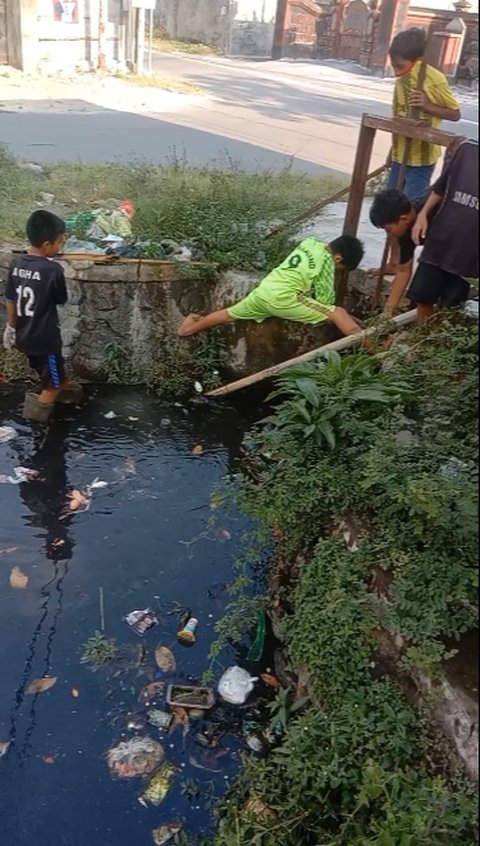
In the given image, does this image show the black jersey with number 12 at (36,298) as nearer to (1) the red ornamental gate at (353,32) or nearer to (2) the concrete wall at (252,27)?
(1) the red ornamental gate at (353,32)

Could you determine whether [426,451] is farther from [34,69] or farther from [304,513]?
[34,69]

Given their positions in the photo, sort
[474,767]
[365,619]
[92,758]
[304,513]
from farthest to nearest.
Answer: [304,513] < [92,758] < [365,619] < [474,767]

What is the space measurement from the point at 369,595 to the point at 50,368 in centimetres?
296

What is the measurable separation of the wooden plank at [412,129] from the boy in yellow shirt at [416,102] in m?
0.14

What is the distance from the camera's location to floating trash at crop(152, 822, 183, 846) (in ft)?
8.48

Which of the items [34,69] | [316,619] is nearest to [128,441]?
[316,619]

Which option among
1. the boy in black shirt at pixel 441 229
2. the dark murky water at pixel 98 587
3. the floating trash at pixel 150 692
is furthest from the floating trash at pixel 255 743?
the boy in black shirt at pixel 441 229

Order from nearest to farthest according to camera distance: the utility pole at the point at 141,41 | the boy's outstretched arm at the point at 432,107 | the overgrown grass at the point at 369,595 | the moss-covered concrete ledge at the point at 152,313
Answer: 1. the overgrown grass at the point at 369,595
2. the boy's outstretched arm at the point at 432,107
3. the moss-covered concrete ledge at the point at 152,313
4. the utility pole at the point at 141,41

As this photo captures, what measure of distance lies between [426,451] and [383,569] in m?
0.49

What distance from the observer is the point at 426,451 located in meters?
2.76

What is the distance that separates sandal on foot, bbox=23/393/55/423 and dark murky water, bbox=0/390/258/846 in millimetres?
77

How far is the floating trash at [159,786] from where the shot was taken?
2.71m

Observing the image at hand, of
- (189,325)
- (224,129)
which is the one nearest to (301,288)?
(189,325)

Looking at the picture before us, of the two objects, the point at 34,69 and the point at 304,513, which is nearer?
the point at 304,513
